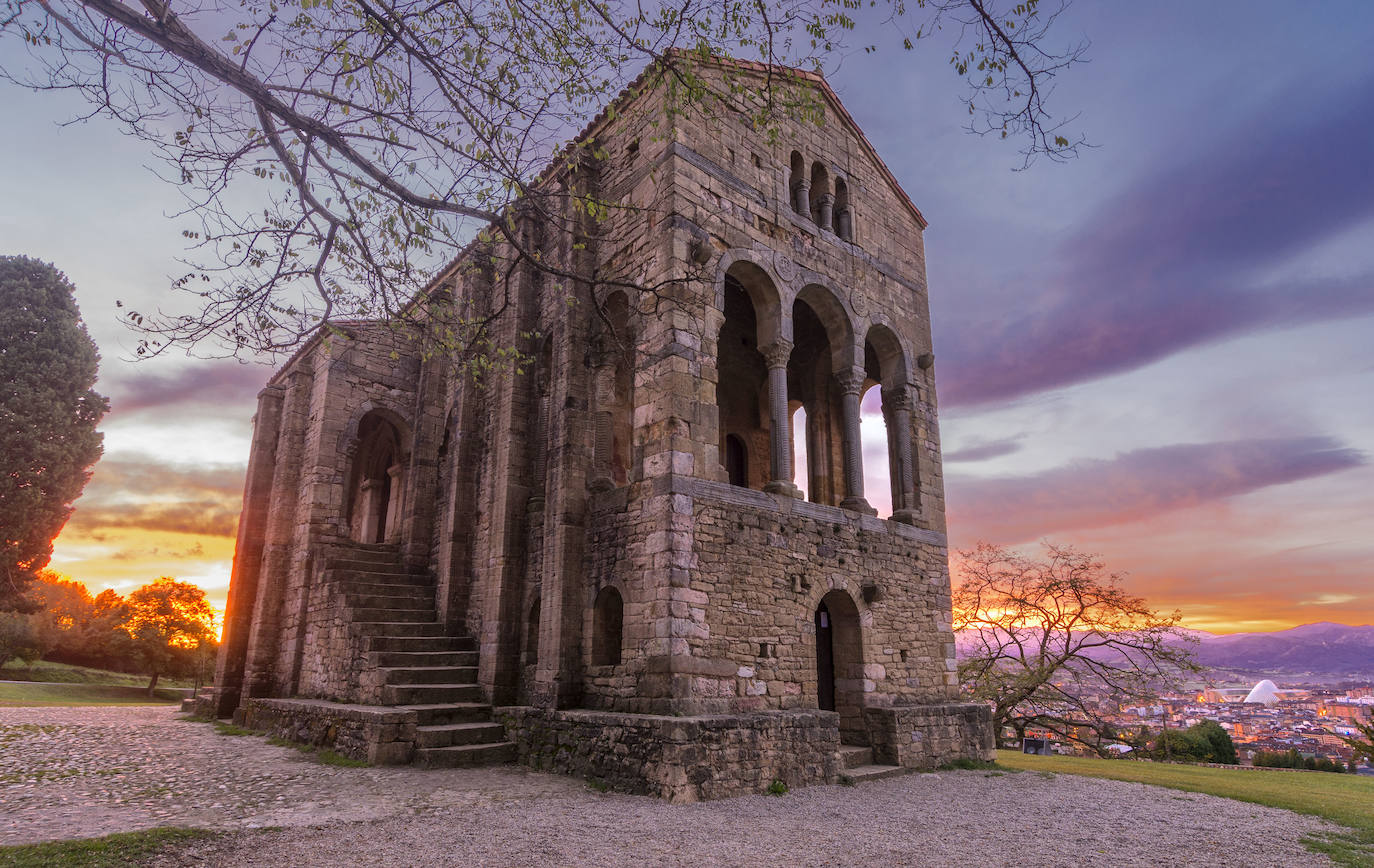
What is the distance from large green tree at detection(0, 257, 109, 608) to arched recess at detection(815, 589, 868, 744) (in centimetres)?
2334

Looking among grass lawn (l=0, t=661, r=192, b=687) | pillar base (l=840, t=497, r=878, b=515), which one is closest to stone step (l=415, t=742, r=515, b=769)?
pillar base (l=840, t=497, r=878, b=515)

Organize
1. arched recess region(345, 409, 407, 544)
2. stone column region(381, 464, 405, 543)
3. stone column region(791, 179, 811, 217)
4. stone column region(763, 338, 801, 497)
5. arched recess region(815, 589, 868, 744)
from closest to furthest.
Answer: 1. stone column region(763, 338, 801, 497)
2. arched recess region(815, 589, 868, 744)
3. stone column region(791, 179, 811, 217)
4. stone column region(381, 464, 405, 543)
5. arched recess region(345, 409, 407, 544)

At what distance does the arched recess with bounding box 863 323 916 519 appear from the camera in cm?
1366

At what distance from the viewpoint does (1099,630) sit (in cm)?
1991

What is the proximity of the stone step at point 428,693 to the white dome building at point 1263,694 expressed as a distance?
29338 millimetres

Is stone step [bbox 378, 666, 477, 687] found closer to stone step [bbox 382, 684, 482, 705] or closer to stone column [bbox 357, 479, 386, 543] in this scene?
stone step [bbox 382, 684, 482, 705]

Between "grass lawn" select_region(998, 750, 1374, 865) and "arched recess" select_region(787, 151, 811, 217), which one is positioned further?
"arched recess" select_region(787, 151, 811, 217)

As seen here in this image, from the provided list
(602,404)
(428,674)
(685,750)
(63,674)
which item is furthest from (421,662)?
(63,674)

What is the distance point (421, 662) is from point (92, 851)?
712 cm

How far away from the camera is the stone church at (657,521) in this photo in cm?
952

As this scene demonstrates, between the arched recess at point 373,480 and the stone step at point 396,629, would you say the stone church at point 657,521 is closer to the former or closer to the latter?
the stone step at point 396,629

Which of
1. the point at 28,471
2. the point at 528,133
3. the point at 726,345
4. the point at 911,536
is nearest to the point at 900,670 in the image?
the point at 911,536

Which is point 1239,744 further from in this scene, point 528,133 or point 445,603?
point 528,133

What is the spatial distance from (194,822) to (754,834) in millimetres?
4688
